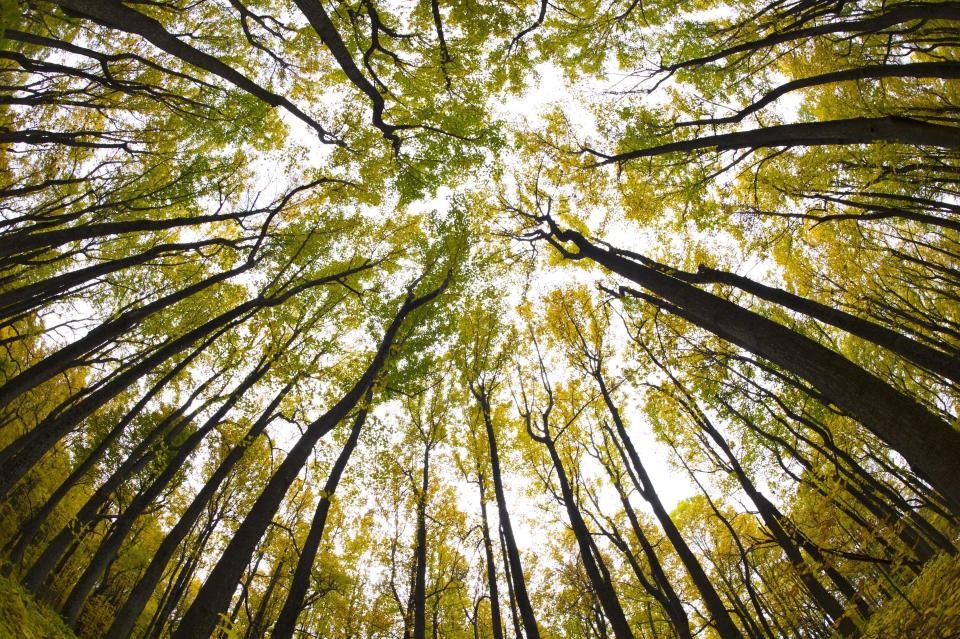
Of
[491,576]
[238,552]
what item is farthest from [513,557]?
[238,552]

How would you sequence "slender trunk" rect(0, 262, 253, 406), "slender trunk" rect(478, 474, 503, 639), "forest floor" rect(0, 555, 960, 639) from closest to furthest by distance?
"forest floor" rect(0, 555, 960, 639) < "slender trunk" rect(0, 262, 253, 406) < "slender trunk" rect(478, 474, 503, 639)

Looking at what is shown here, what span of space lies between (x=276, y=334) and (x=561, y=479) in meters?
7.89

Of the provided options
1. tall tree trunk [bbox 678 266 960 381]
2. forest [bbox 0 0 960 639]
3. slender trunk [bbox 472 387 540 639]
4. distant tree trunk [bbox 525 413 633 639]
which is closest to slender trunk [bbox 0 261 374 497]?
forest [bbox 0 0 960 639]

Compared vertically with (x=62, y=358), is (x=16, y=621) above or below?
below

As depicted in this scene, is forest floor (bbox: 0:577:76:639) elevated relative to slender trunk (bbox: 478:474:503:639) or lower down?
lower down

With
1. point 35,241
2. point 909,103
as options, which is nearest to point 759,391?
point 909,103

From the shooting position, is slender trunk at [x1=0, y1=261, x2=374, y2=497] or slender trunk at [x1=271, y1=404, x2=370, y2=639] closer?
slender trunk at [x1=0, y1=261, x2=374, y2=497]

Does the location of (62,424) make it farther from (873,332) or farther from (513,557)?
(873,332)

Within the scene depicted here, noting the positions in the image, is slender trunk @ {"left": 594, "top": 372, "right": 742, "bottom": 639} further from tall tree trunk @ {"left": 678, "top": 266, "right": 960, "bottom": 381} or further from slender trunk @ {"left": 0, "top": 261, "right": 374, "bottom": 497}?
slender trunk @ {"left": 0, "top": 261, "right": 374, "bottom": 497}

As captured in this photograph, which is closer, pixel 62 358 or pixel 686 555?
pixel 62 358

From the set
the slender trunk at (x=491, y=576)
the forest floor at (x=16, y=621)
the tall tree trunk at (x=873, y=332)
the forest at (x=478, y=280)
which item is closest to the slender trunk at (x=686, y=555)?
the forest at (x=478, y=280)

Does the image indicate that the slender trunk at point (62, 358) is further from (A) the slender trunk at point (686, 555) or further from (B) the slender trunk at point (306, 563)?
(A) the slender trunk at point (686, 555)

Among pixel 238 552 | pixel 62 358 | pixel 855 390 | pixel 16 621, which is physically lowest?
pixel 16 621

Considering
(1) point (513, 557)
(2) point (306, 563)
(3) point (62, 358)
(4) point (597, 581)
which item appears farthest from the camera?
(1) point (513, 557)
